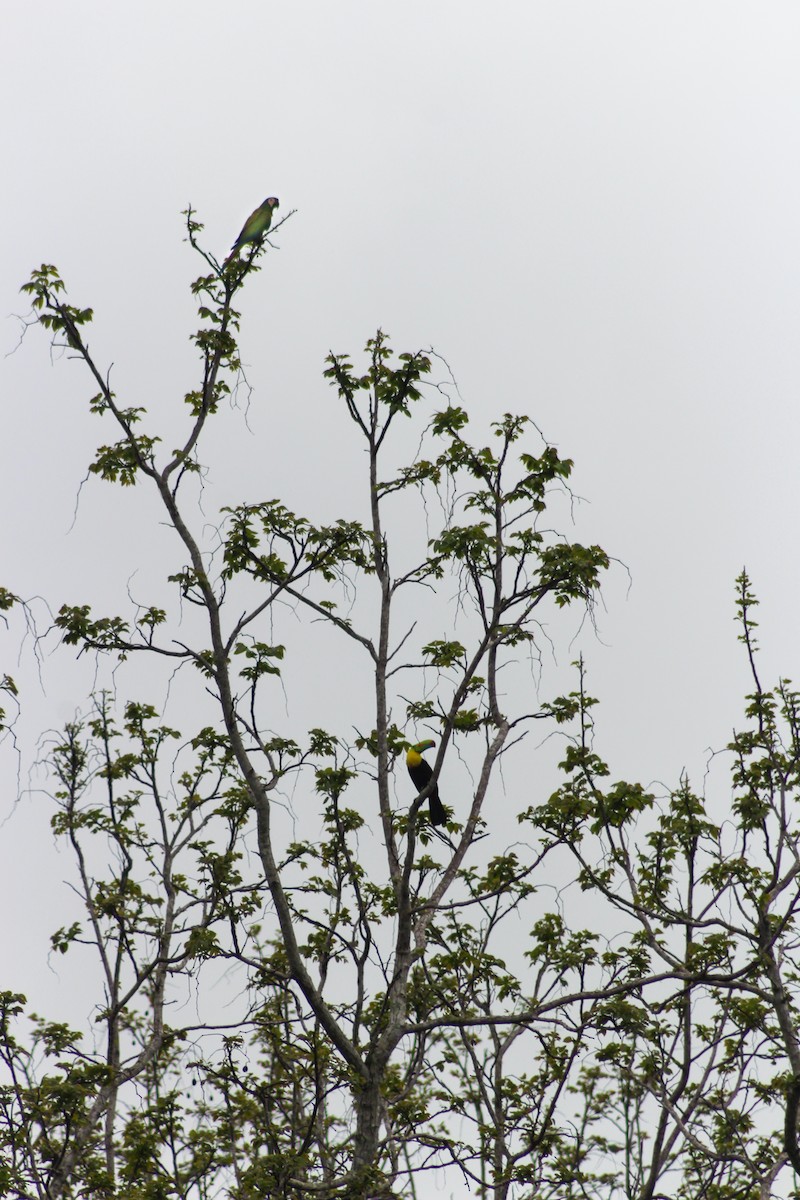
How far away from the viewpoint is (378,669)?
33.7ft

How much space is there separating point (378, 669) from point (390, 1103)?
3.78 m

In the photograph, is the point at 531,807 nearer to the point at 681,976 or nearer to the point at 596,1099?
the point at 681,976

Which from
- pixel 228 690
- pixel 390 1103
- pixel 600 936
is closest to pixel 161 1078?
pixel 390 1103

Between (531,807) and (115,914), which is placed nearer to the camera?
(531,807)

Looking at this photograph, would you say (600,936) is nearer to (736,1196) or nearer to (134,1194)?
(736,1196)

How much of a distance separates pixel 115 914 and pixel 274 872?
334 centimetres

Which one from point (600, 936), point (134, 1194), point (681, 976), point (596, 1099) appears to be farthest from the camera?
point (596, 1099)

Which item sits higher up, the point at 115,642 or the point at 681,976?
the point at 115,642

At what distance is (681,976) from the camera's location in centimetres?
732

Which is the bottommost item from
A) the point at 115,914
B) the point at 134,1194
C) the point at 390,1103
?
the point at 134,1194

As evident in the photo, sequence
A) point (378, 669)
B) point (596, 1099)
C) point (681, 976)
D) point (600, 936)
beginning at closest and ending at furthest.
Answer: point (681, 976) → point (378, 669) → point (600, 936) → point (596, 1099)

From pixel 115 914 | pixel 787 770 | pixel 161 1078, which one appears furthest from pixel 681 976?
pixel 161 1078

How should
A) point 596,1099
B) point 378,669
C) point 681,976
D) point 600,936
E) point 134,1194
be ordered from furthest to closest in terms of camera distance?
point 596,1099, point 600,936, point 378,669, point 134,1194, point 681,976

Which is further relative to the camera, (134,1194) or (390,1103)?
(390,1103)
